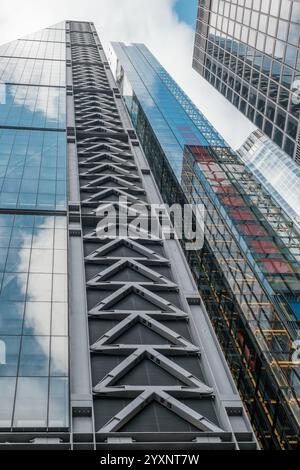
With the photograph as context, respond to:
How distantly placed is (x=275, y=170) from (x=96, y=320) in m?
101

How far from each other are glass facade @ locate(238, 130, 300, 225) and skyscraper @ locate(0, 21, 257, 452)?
59591mm

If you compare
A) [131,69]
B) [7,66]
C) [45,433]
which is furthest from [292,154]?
[131,69]

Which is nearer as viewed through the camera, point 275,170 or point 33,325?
point 33,325

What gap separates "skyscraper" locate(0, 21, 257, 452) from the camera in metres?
29.8

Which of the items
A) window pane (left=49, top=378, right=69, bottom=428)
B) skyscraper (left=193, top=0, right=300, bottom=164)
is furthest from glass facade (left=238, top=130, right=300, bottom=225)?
window pane (left=49, top=378, right=69, bottom=428)


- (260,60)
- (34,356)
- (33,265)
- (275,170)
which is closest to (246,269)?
(33,265)

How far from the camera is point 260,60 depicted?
183 ft

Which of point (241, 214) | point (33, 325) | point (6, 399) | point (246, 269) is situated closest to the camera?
point (6, 399)

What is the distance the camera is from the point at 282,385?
38438 mm

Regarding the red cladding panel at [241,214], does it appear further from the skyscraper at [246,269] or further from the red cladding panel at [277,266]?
the red cladding panel at [277,266]

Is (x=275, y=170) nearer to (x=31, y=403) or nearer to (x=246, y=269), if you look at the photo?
(x=246, y=269)

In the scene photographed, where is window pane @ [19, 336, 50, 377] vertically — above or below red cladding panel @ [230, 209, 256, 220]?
above

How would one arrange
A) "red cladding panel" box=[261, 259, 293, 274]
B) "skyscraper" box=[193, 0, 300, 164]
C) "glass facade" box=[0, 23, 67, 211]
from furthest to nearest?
"glass facade" box=[0, 23, 67, 211], "skyscraper" box=[193, 0, 300, 164], "red cladding panel" box=[261, 259, 293, 274]

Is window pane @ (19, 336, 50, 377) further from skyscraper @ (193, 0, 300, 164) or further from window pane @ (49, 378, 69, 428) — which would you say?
skyscraper @ (193, 0, 300, 164)
